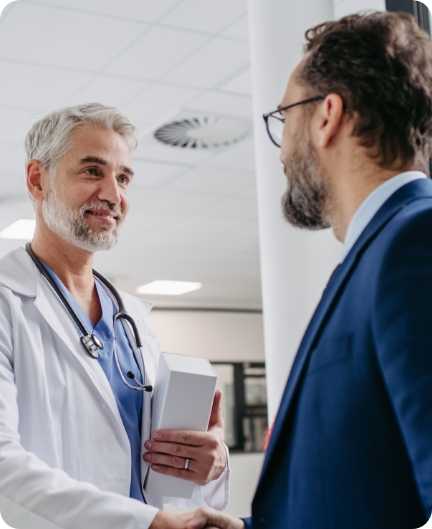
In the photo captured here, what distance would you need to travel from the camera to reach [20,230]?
6.39m

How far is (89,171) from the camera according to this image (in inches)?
72.8

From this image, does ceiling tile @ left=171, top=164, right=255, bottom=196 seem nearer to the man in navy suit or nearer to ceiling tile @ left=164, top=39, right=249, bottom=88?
ceiling tile @ left=164, top=39, right=249, bottom=88

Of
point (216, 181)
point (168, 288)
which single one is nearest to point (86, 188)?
point (216, 181)

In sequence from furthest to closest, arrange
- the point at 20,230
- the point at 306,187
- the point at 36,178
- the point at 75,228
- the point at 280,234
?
the point at 20,230
the point at 280,234
the point at 36,178
the point at 75,228
the point at 306,187

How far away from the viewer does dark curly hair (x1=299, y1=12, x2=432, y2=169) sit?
4.13ft

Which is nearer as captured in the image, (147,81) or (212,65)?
(212,65)

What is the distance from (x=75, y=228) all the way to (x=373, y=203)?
801 millimetres

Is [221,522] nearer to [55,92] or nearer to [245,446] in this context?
[55,92]

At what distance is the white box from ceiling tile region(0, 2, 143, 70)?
1.95m

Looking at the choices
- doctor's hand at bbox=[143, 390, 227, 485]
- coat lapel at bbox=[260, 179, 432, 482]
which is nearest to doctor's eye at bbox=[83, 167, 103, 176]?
doctor's hand at bbox=[143, 390, 227, 485]

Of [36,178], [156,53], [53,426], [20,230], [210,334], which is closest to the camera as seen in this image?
[53,426]

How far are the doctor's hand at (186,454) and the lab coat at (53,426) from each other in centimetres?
5

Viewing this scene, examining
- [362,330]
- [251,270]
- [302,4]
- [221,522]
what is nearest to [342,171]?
[362,330]

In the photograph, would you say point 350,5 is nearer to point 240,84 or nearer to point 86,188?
point 240,84
